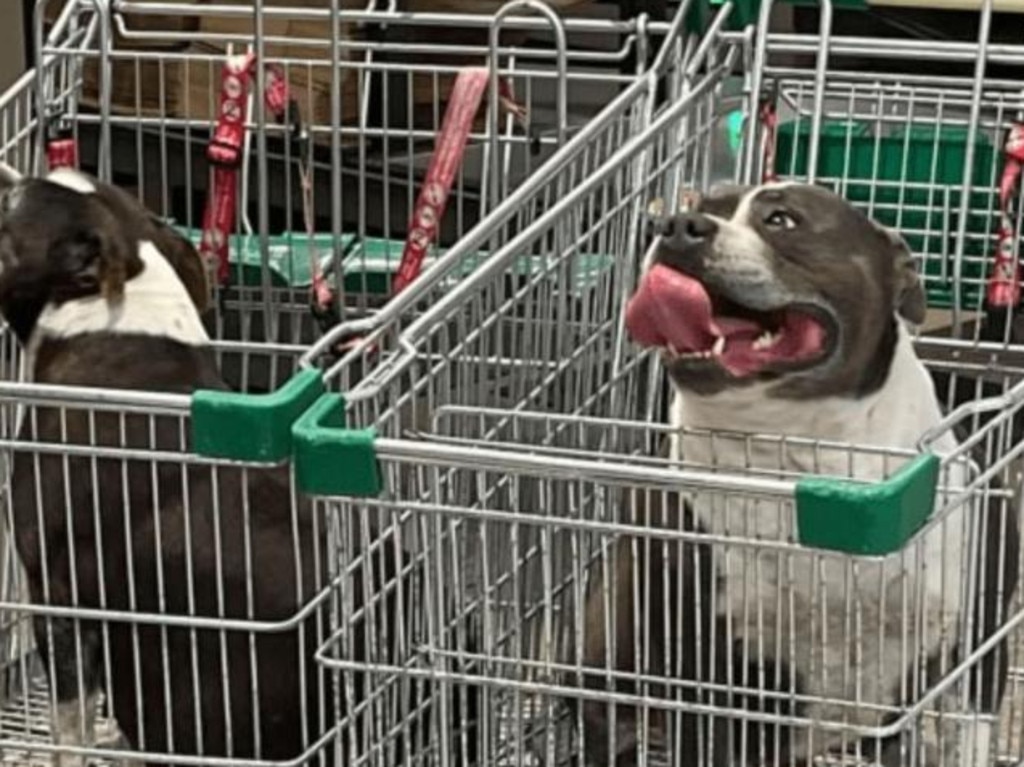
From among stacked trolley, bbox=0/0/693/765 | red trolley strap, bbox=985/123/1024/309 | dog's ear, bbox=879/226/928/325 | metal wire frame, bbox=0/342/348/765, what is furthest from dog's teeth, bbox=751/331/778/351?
red trolley strap, bbox=985/123/1024/309

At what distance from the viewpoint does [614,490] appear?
5.68 feet

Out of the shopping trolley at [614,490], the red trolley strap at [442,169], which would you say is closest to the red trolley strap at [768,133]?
the shopping trolley at [614,490]

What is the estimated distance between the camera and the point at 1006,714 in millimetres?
2002

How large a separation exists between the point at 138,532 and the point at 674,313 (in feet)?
1.75

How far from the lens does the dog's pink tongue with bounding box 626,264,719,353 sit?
1705mm

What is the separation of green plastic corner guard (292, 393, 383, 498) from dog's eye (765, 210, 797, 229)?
401mm

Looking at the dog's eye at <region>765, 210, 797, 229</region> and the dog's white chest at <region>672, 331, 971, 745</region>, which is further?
the dog's eye at <region>765, 210, 797, 229</region>

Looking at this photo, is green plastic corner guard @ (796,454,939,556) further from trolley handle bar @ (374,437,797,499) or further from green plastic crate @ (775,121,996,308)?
green plastic crate @ (775,121,996,308)

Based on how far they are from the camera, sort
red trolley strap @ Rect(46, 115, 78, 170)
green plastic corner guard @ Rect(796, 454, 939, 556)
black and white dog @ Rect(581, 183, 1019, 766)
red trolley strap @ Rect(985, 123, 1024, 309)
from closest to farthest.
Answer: green plastic corner guard @ Rect(796, 454, 939, 556), black and white dog @ Rect(581, 183, 1019, 766), red trolley strap @ Rect(985, 123, 1024, 309), red trolley strap @ Rect(46, 115, 78, 170)

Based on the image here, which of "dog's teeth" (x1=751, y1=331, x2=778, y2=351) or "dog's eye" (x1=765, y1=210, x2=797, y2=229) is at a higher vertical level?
"dog's eye" (x1=765, y1=210, x2=797, y2=229)

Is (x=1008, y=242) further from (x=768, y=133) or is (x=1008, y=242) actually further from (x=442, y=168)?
(x=442, y=168)

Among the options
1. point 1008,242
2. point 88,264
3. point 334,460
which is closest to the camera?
point 334,460

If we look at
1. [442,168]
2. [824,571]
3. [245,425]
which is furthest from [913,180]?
[245,425]

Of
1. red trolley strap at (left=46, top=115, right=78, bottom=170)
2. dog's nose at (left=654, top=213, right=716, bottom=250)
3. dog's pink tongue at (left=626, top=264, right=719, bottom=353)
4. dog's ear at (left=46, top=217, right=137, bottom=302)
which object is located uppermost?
dog's nose at (left=654, top=213, right=716, bottom=250)
